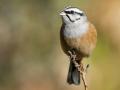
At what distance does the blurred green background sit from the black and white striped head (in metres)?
2.91

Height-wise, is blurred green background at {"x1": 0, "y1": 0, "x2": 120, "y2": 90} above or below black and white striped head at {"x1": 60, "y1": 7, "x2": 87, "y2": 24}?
below

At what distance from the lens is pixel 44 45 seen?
1331cm

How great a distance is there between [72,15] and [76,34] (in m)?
0.21

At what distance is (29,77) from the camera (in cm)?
1334

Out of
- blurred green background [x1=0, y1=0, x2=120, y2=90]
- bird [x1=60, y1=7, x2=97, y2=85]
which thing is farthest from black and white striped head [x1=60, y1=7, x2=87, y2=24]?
blurred green background [x1=0, y1=0, x2=120, y2=90]

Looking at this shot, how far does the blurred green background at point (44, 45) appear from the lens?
12.5m

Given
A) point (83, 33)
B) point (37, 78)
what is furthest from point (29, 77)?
point (83, 33)

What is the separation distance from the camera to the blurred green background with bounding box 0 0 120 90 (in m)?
12.5

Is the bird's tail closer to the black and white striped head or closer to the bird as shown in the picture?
the bird

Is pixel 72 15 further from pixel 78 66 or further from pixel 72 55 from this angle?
pixel 78 66

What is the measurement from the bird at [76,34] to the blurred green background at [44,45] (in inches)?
112

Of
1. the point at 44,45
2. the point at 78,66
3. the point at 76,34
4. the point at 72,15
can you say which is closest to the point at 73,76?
the point at 76,34

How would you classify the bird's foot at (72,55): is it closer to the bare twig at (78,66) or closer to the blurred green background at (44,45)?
the bare twig at (78,66)

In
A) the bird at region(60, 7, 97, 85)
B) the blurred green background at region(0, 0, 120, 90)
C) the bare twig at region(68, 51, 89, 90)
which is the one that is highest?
the bird at region(60, 7, 97, 85)
